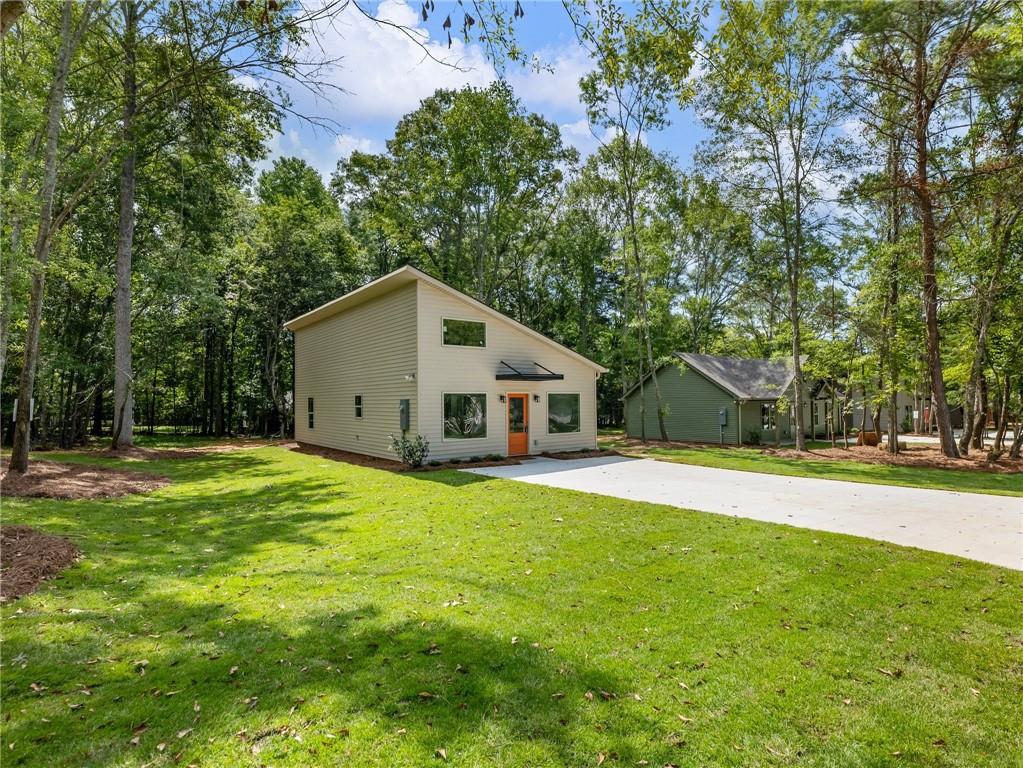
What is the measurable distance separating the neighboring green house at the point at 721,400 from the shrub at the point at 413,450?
1350cm

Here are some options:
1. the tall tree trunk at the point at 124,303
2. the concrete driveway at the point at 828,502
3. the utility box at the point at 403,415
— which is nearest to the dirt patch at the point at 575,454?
the concrete driveway at the point at 828,502

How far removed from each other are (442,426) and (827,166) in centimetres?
1529

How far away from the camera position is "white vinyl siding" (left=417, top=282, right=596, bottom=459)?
42.0 ft

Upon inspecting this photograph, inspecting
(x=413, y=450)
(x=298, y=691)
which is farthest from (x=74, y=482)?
(x=298, y=691)

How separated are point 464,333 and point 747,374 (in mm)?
16444

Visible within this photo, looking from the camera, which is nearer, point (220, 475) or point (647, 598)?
point (647, 598)

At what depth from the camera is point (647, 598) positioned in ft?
13.5

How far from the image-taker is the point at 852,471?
42.0 feet

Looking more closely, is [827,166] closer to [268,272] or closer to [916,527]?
[916,527]

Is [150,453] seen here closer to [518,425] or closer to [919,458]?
[518,425]

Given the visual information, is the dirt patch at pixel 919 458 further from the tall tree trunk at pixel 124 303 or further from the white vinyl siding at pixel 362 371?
the tall tree trunk at pixel 124 303

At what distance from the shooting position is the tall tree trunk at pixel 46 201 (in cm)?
759

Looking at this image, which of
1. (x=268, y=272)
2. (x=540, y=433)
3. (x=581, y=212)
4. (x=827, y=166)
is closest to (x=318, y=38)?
(x=540, y=433)

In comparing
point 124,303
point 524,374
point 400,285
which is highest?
point 400,285
